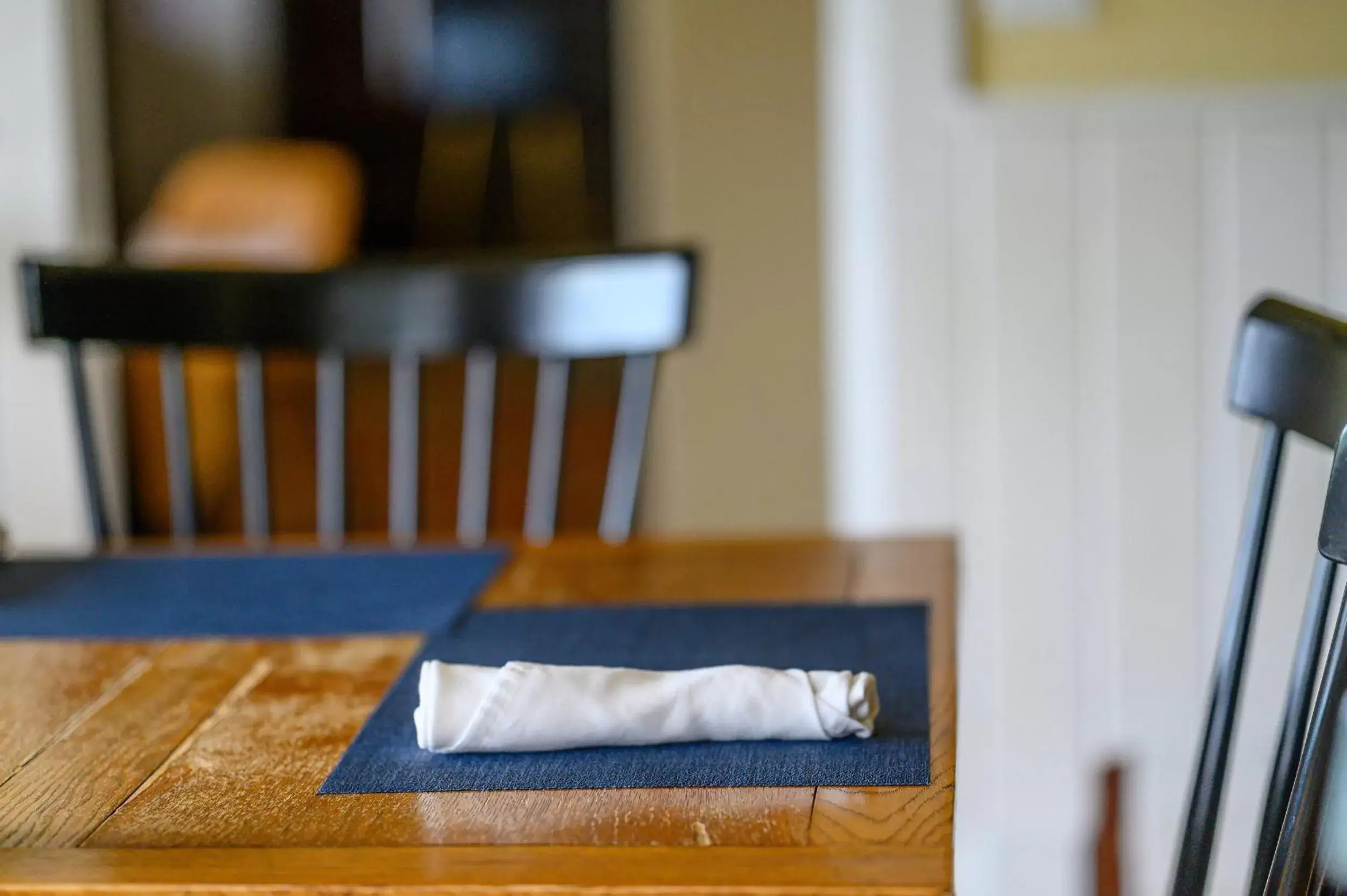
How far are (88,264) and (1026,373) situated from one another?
3.86 feet

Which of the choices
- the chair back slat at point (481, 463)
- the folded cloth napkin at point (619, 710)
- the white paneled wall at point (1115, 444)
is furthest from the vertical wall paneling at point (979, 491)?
the folded cloth napkin at point (619, 710)

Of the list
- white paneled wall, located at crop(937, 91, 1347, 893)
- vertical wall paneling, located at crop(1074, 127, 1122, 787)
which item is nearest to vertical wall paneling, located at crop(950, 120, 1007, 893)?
white paneled wall, located at crop(937, 91, 1347, 893)

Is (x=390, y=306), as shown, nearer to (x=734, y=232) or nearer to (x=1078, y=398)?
(x=1078, y=398)

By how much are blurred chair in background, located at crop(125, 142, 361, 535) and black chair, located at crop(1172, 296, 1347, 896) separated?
2.26m

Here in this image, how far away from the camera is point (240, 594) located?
105 centimetres

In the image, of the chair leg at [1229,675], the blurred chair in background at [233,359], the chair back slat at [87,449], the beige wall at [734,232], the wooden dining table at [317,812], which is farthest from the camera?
the beige wall at [734,232]

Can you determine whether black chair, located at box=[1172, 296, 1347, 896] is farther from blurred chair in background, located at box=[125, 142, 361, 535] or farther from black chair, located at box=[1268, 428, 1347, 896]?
blurred chair in background, located at box=[125, 142, 361, 535]

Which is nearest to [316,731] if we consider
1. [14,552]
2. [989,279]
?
[14,552]

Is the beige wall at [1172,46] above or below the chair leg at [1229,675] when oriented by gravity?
above

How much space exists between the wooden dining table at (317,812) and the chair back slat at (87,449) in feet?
1.43

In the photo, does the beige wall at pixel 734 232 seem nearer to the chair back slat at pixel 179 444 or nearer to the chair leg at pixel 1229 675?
the chair back slat at pixel 179 444

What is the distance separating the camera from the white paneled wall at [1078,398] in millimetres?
1934

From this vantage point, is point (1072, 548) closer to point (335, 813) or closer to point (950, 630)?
point (950, 630)

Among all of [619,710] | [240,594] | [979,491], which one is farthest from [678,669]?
[979,491]
